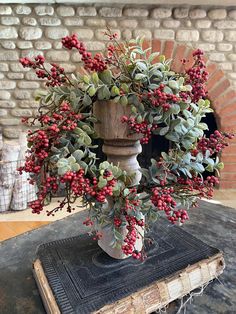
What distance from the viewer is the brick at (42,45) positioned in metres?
2.41

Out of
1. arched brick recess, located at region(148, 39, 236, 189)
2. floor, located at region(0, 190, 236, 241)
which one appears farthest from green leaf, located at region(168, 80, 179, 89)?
arched brick recess, located at region(148, 39, 236, 189)

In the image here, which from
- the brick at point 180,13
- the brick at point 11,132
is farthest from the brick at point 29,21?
the brick at point 180,13

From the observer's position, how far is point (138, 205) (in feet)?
2.12

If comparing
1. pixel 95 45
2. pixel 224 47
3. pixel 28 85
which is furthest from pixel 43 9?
pixel 224 47

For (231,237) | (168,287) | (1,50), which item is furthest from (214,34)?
(168,287)

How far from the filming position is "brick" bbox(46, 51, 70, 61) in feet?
7.97

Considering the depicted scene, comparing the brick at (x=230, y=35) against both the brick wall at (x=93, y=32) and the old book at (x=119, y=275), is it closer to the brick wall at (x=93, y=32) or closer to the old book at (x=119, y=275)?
the brick wall at (x=93, y=32)

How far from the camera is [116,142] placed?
697 millimetres

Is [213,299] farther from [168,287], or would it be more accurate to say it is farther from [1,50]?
[1,50]

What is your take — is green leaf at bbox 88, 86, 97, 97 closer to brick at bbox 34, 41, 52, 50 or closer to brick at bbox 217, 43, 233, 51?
brick at bbox 34, 41, 52, 50

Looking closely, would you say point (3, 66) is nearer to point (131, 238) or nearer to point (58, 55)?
point (58, 55)

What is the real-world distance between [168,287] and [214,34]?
7.67 feet

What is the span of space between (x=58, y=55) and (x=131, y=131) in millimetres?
2030

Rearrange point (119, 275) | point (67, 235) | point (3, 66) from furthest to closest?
point (3, 66)
point (67, 235)
point (119, 275)
